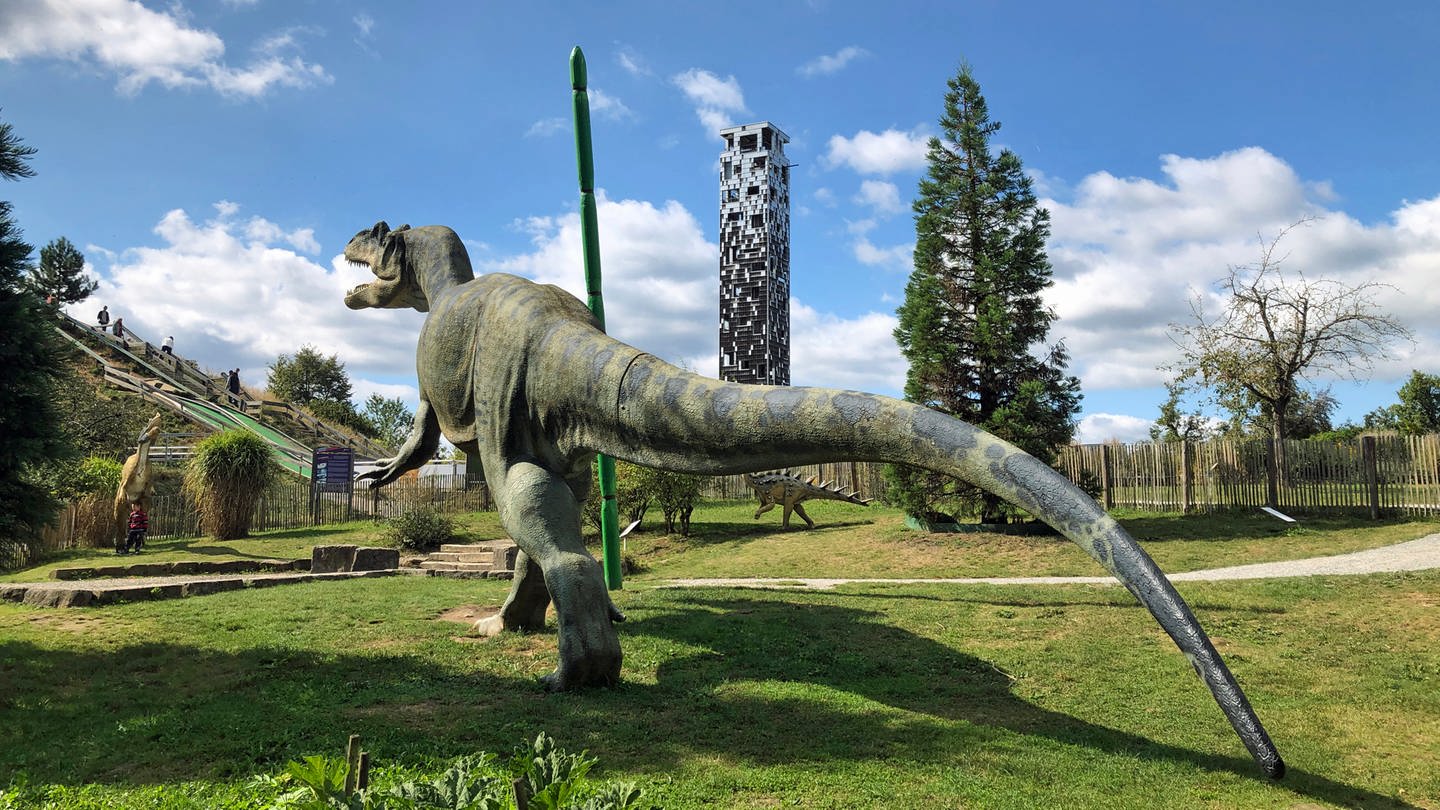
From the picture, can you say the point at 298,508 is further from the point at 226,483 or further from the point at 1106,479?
the point at 1106,479

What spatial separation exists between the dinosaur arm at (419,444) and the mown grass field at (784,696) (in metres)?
1.58

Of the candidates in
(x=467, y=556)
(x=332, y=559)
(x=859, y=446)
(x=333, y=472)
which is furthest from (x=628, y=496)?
(x=859, y=446)

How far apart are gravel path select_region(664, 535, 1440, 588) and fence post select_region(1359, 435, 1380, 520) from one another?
392 centimetres

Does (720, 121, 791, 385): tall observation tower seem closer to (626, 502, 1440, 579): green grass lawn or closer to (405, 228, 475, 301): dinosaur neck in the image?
(626, 502, 1440, 579): green grass lawn

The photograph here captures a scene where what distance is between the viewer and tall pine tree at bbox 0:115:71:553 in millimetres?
6988

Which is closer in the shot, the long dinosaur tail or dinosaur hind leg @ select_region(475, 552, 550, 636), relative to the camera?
the long dinosaur tail

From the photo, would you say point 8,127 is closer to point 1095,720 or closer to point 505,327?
point 505,327

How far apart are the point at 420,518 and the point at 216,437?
237 inches

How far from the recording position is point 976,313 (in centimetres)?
1855

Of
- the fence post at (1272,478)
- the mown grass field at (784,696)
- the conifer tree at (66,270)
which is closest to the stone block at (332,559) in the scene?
the mown grass field at (784,696)

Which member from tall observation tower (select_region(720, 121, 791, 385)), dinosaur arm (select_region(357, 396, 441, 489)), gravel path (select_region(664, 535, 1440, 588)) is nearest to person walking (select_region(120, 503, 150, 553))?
gravel path (select_region(664, 535, 1440, 588))

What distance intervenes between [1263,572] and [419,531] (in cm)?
1555

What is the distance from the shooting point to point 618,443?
19.1 feet

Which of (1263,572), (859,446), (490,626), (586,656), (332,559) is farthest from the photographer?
(332,559)
